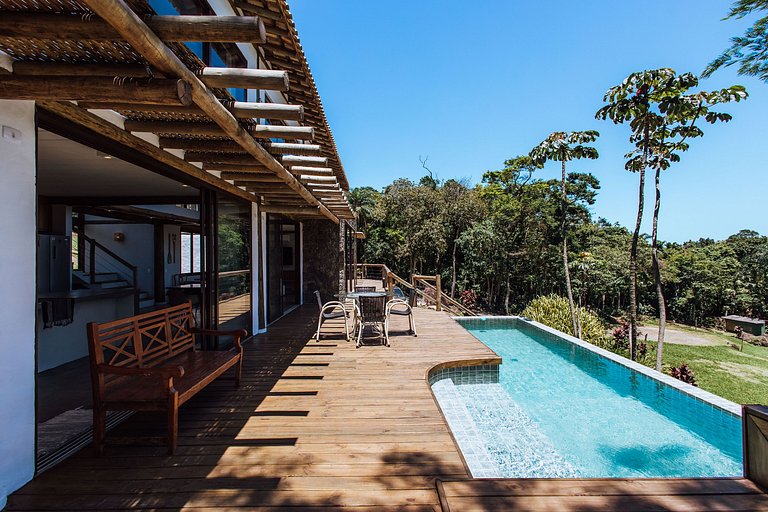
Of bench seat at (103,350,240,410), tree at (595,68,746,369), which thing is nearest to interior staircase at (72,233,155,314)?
bench seat at (103,350,240,410)

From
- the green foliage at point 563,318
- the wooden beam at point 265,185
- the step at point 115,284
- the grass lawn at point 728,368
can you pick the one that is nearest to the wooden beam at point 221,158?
the wooden beam at point 265,185

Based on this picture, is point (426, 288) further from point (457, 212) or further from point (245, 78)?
point (245, 78)

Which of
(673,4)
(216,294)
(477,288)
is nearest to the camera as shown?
(216,294)

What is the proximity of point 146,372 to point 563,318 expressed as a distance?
12.7m

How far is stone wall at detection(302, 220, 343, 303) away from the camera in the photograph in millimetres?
10828

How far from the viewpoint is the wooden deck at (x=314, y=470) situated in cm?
204

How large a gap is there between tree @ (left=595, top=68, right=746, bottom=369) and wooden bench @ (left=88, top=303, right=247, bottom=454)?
1151 centimetres

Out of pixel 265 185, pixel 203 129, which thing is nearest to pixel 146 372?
pixel 203 129

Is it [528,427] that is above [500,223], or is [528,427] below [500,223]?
below

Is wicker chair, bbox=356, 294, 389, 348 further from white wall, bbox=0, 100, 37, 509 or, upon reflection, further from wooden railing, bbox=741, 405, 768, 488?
wooden railing, bbox=741, 405, 768, 488

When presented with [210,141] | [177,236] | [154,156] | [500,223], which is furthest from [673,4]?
[500,223]

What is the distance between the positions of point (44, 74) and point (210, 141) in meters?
1.39

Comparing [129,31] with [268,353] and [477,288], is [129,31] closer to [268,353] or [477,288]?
[268,353]

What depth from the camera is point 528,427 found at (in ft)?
14.9
